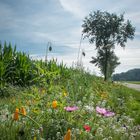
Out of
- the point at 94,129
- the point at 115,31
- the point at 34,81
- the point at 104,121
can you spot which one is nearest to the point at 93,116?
the point at 104,121

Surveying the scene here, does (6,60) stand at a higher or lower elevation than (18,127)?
higher

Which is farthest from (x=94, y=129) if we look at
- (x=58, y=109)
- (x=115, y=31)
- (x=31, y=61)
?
(x=115, y=31)

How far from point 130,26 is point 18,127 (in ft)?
149

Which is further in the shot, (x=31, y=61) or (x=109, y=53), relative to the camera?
(x=109, y=53)

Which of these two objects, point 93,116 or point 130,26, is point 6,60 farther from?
point 130,26

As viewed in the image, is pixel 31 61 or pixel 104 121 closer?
pixel 104 121

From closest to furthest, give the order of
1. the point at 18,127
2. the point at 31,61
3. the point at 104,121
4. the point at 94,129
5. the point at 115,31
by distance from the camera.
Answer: the point at 18,127 → the point at 94,129 → the point at 104,121 → the point at 31,61 → the point at 115,31

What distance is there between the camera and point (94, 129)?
467 cm

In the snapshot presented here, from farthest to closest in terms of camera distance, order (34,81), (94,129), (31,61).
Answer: (31,61), (34,81), (94,129)

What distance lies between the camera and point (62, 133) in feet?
13.6

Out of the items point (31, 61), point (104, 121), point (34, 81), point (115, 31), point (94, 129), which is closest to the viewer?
point (94, 129)

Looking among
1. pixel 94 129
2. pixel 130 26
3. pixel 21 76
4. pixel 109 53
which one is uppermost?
pixel 130 26

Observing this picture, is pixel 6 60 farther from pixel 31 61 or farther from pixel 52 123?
pixel 52 123

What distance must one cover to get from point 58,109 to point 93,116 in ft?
2.31
